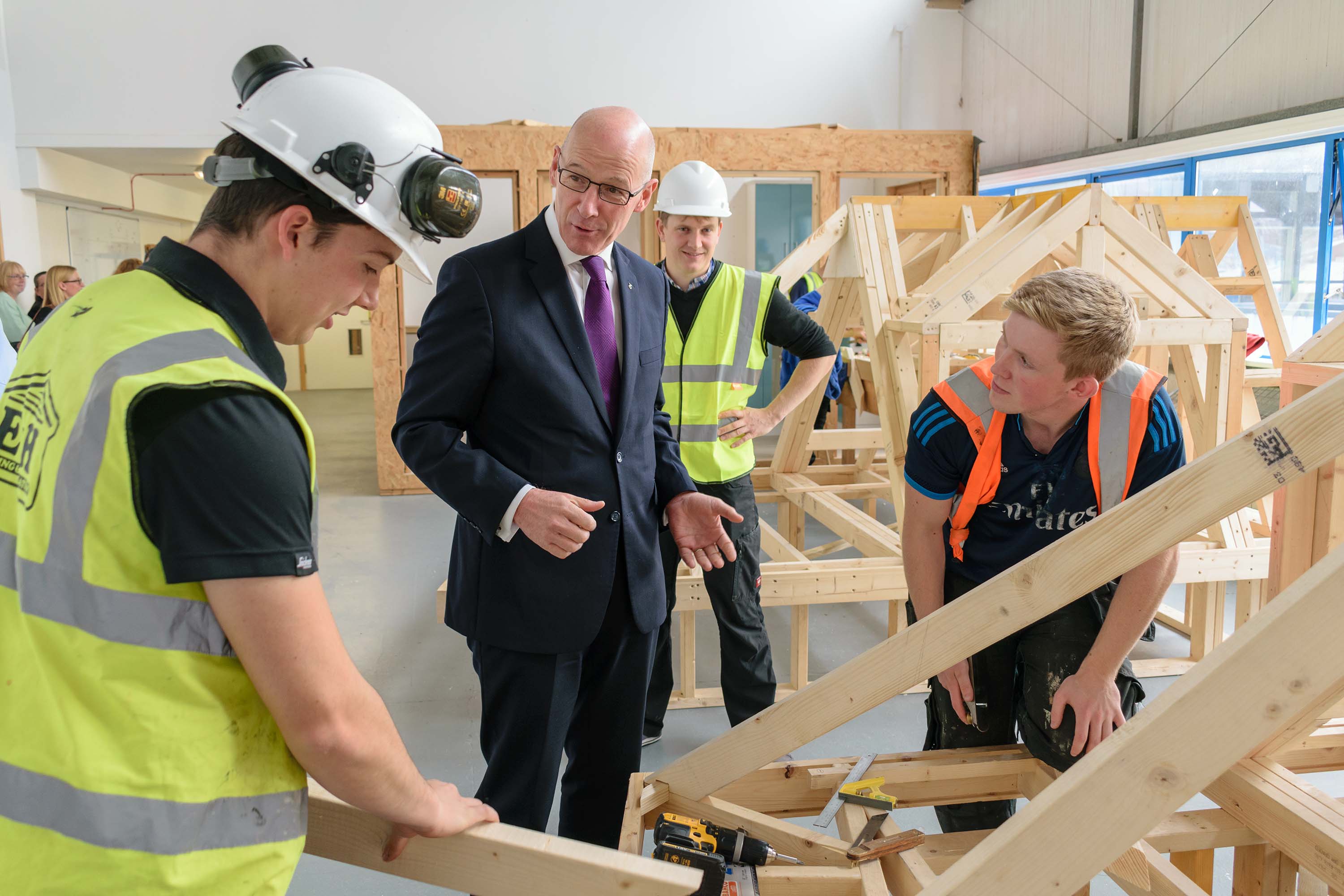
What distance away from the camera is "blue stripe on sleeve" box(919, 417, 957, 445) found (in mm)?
1995

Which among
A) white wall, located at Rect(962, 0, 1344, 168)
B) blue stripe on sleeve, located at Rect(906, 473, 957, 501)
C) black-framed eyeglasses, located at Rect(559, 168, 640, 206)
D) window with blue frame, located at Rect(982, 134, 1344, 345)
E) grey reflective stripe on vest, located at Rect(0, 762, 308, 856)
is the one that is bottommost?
grey reflective stripe on vest, located at Rect(0, 762, 308, 856)

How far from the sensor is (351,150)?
108 centimetres

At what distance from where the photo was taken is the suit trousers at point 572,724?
6.31 feet

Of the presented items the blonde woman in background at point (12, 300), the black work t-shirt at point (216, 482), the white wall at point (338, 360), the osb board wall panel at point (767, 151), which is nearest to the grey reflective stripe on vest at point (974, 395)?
the black work t-shirt at point (216, 482)

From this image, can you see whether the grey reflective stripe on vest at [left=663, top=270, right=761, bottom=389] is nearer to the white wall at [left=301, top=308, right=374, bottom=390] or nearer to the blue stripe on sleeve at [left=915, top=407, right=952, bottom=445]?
the blue stripe on sleeve at [left=915, top=407, right=952, bottom=445]

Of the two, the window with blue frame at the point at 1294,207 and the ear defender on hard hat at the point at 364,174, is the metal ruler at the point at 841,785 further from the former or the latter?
the window with blue frame at the point at 1294,207

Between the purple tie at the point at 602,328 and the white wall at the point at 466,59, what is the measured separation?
25.7 ft

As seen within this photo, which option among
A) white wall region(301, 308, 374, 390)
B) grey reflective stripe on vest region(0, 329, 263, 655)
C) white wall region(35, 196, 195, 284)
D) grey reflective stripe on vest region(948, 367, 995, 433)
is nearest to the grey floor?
grey reflective stripe on vest region(948, 367, 995, 433)

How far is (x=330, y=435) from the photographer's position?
35.6 ft

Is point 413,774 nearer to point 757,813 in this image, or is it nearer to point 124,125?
point 757,813

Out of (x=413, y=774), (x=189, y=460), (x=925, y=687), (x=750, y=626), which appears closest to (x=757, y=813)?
(x=413, y=774)

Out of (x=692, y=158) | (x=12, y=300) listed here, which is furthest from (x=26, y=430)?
(x=12, y=300)

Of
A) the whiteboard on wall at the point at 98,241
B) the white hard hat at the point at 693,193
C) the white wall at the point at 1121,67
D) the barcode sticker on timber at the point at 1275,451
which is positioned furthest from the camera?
the whiteboard on wall at the point at 98,241

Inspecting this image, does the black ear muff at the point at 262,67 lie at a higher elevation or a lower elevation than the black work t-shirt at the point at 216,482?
higher
